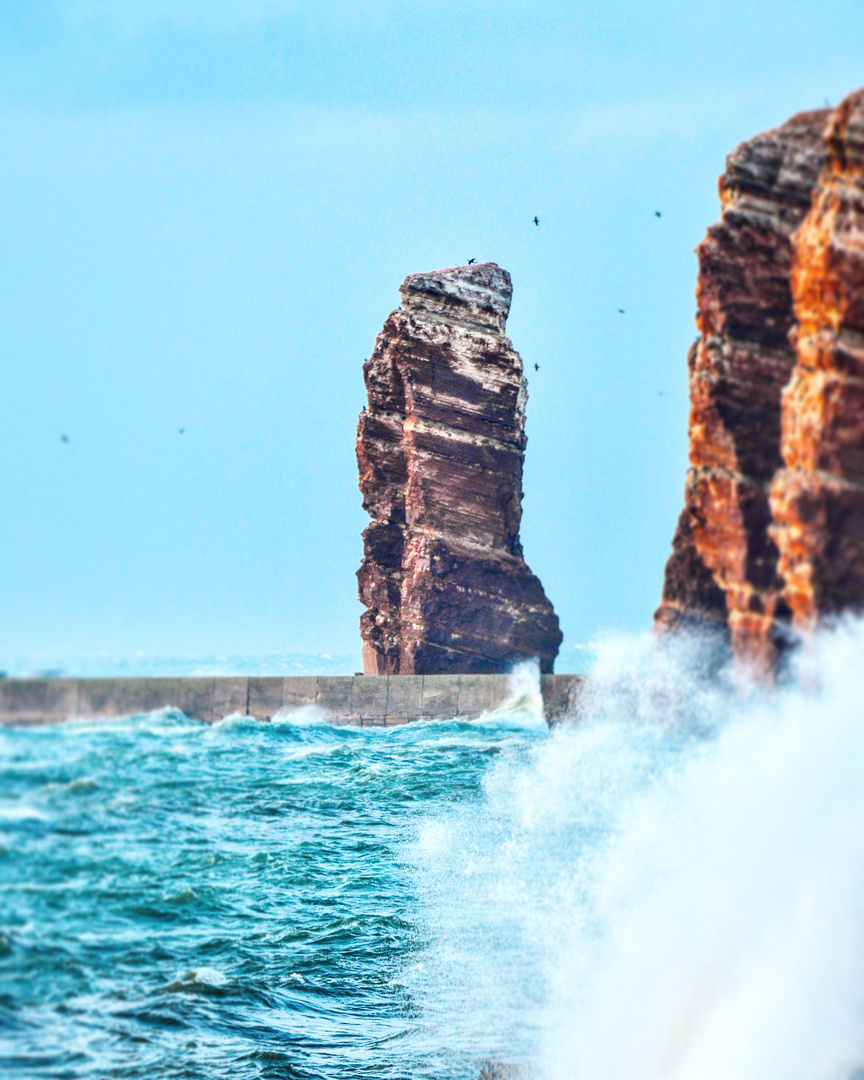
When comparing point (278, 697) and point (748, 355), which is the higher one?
point (748, 355)

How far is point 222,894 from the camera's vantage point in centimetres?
2072

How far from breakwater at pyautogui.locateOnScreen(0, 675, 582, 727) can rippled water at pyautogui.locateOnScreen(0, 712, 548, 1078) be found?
0.27 meters

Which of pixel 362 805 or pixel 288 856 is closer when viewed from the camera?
pixel 288 856

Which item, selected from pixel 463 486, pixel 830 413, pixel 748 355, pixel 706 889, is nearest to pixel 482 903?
pixel 706 889

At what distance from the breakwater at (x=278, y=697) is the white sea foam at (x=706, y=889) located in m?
5.95

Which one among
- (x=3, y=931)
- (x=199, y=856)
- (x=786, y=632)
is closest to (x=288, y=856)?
(x=199, y=856)

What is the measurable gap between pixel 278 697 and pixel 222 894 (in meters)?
4.09

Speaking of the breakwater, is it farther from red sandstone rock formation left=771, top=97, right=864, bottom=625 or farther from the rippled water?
red sandstone rock formation left=771, top=97, right=864, bottom=625

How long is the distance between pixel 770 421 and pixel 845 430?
Answer: 95 centimetres

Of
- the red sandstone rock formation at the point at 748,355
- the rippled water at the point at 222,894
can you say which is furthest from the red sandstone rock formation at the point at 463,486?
the red sandstone rock formation at the point at 748,355

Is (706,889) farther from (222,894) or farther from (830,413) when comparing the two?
(222,894)

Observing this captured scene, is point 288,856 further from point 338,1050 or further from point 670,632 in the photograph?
point 670,632

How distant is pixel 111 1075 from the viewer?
43.7ft

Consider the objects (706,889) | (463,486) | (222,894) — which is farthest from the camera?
(463,486)
